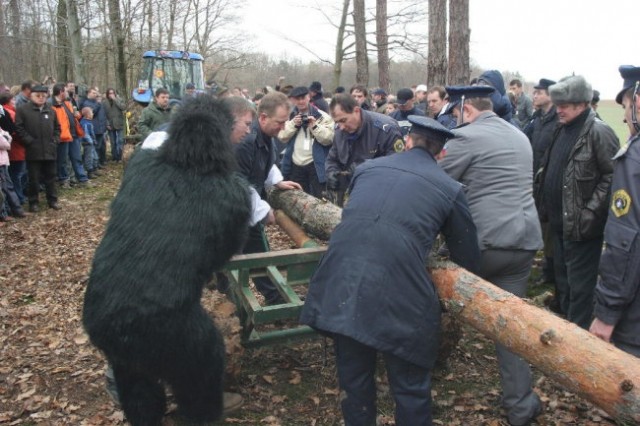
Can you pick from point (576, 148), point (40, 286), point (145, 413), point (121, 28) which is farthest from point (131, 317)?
point (121, 28)

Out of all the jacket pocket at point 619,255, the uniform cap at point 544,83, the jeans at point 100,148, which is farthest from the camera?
the jeans at point 100,148

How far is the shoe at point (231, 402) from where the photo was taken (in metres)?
3.78

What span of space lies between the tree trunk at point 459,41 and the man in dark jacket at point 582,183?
4643 mm

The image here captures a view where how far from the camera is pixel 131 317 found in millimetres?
2746

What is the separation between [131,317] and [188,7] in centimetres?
4025

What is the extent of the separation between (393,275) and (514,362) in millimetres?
1455

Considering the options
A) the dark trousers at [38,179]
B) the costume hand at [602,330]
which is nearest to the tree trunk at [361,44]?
the dark trousers at [38,179]

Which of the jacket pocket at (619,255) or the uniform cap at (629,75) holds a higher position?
the uniform cap at (629,75)

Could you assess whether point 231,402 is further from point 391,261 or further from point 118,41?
point 118,41

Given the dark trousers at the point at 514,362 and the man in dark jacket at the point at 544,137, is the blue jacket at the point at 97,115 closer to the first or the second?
the man in dark jacket at the point at 544,137

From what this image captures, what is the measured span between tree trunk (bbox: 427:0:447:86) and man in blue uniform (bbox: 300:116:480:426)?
719 centimetres

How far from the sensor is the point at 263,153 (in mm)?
4852

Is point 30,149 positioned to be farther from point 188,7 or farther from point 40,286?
point 188,7

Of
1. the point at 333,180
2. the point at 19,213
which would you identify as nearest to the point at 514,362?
the point at 333,180
